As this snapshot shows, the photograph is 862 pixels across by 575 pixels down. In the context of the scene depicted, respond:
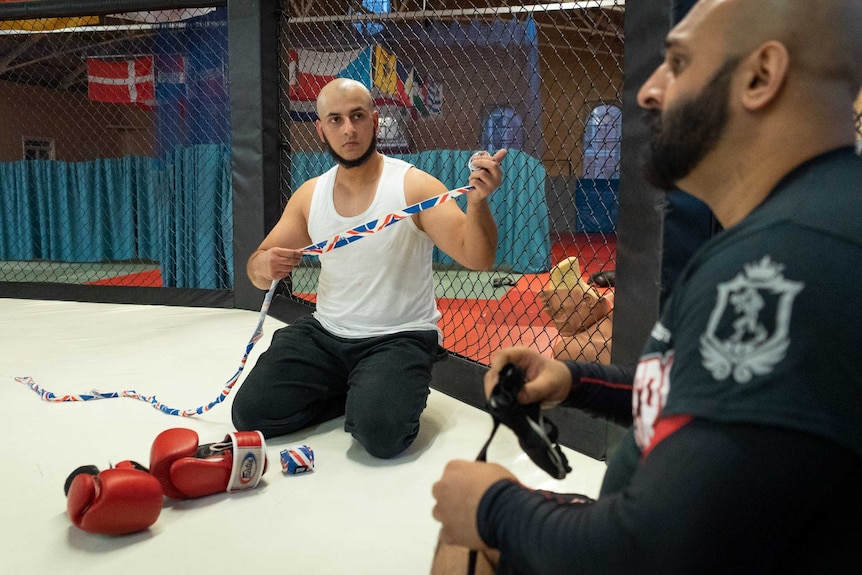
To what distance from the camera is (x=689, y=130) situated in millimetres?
579

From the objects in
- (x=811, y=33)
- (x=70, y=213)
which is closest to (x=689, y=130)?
(x=811, y=33)

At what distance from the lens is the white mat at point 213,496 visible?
3.81 feet

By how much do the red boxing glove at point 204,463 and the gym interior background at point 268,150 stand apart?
2.51 ft

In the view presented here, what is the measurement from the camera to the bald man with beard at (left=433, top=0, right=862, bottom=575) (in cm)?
44

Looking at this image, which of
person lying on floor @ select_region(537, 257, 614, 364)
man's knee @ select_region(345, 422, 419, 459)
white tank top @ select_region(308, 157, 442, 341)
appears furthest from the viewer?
person lying on floor @ select_region(537, 257, 614, 364)

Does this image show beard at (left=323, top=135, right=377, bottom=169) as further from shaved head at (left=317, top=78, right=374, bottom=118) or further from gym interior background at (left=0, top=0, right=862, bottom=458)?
gym interior background at (left=0, top=0, right=862, bottom=458)

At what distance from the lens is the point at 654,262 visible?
1396 millimetres

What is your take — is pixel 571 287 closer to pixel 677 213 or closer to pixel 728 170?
pixel 677 213

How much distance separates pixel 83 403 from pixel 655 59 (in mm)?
1779

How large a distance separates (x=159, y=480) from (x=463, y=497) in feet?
3.04

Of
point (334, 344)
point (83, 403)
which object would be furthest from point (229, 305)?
point (334, 344)

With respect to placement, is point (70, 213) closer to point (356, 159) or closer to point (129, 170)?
Answer: point (129, 170)

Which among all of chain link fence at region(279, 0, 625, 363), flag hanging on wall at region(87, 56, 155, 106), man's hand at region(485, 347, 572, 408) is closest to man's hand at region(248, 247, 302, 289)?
chain link fence at region(279, 0, 625, 363)

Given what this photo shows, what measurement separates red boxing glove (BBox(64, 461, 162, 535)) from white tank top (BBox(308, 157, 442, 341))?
2.47 feet
